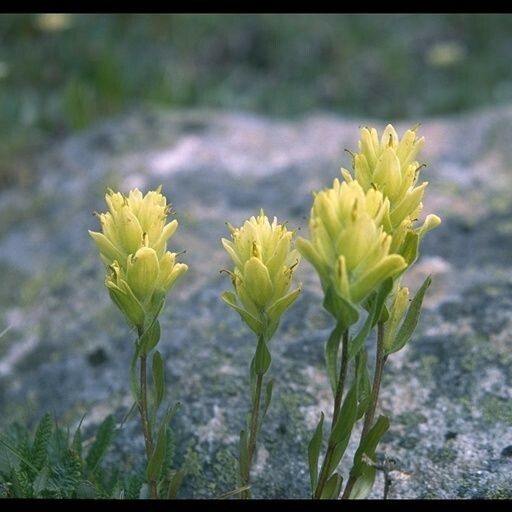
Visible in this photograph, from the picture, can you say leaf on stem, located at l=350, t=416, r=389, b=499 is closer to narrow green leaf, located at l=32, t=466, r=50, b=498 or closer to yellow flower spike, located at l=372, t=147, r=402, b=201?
yellow flower spike, located at l=372, t=147, r=402, b=201

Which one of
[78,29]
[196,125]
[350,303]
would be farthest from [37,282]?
[78,29]

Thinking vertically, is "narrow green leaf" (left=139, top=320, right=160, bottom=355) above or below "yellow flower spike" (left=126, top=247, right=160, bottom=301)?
below

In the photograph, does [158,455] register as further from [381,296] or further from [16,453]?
[381,296]

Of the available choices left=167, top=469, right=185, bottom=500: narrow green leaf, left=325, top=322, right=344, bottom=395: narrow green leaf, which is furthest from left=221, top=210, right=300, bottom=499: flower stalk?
left=167, top=469, right=185, bottom=500: narrow green leaf

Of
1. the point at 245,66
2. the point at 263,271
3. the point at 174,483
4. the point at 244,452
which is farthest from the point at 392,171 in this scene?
the point at 245,66

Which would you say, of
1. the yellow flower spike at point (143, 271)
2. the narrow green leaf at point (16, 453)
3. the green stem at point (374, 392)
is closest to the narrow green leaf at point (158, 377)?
the yellow flower spike at point (143, 271)
